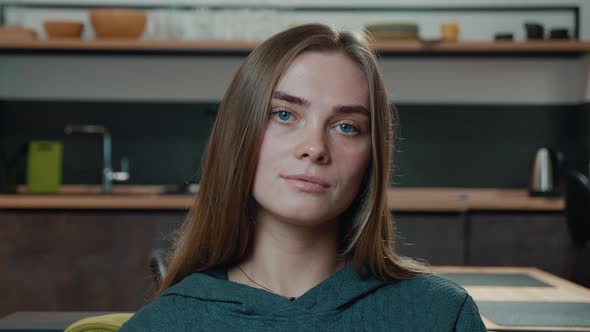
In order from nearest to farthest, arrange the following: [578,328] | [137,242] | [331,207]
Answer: [331,207] < [578,328] < [137,242]

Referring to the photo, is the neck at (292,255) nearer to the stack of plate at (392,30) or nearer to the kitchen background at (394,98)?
the stack of plate at (392,30)

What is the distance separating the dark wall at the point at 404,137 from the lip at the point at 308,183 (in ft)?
10.5

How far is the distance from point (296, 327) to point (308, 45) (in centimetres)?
41

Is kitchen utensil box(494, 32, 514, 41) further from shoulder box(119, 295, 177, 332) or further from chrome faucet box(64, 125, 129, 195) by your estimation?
shoulder box(119, 295, 177, 332)

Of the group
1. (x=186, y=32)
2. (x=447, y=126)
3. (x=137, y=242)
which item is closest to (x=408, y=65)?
(x=447, y=126)

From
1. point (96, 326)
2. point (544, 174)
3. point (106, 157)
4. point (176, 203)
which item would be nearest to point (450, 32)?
point (544, 174)

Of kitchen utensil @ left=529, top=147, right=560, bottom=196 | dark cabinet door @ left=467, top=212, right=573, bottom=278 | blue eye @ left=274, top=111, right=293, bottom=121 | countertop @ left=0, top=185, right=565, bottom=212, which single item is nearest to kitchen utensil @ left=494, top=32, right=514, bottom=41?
kitchen utensil @ left=529, top=147, right=560, bottom=196

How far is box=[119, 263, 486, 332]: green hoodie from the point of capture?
A: 120 centimetres

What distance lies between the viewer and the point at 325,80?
47.3 inches

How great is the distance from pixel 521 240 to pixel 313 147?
9.02 feet

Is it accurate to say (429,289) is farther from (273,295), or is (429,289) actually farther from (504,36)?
(504,36)

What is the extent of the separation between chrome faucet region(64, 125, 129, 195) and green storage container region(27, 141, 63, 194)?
0.27 metres

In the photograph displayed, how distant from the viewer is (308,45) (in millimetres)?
1225

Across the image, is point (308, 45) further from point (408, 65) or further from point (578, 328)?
point (408, 65)
